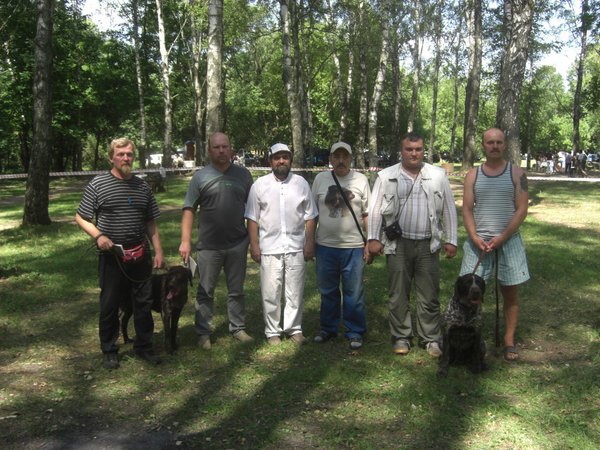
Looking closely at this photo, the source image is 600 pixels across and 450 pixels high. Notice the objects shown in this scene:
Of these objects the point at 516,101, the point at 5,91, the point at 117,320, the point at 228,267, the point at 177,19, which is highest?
the point at 177,19

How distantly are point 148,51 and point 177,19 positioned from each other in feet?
11.2

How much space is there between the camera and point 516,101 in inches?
546

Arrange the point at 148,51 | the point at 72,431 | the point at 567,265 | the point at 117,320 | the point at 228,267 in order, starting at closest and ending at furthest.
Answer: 1. the point at 72,431
2. the point at 117,320
3. the point at 228,267
4. the point at 567,265
5. the point at 148,51

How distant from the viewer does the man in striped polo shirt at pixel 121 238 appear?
4652mm

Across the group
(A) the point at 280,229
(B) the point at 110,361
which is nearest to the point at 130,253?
(B) the point at 110,361

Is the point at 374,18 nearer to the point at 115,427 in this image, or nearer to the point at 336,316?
the point at 336,316

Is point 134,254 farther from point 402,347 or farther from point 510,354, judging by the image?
point 510,354

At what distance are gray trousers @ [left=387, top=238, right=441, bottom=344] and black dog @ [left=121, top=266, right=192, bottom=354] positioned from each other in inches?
77.9

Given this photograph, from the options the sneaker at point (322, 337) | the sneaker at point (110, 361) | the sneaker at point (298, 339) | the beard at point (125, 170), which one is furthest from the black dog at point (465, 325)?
the beard at point (125, 170)

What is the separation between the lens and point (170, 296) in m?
5.12

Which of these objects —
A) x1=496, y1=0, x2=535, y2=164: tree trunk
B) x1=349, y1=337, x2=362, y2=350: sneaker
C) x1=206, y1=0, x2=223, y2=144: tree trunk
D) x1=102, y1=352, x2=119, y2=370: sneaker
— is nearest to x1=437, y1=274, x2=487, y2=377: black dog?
x1=349, y1=337, x2=362, y2=350: sneaker

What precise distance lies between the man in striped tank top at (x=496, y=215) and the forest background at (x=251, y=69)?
22.5 ft

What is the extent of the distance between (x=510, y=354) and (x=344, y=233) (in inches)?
75.5

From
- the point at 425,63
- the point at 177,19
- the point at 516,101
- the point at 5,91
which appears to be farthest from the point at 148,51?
the point at 516,101
